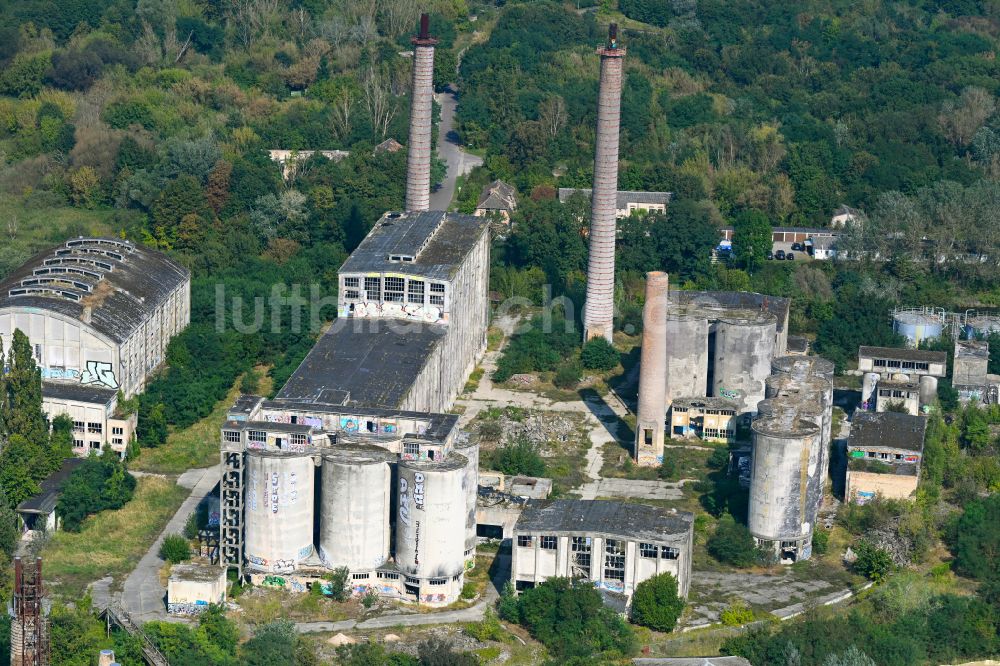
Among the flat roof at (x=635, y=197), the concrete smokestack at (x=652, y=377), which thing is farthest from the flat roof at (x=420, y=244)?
the flat roof at (x=635, y=197)

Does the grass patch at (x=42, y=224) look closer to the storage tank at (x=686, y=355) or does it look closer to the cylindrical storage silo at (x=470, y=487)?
the storage tank at (x=686, y=355)

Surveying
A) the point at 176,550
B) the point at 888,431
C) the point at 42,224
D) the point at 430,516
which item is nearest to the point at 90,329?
the point at 176,550

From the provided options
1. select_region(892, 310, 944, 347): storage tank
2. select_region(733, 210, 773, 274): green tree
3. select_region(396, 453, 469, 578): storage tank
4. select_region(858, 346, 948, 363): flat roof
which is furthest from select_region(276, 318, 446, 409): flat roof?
select_region(733, 210, 773, 274): green tree

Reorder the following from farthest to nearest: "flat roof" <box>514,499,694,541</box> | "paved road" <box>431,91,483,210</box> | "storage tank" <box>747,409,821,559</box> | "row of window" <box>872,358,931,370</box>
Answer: "paved road" <box>431,91,483,210</box>
"row of window" <box>872,358,931,370</box>
"storage tank" <box>747,409,821,559</box>
"flat roof" <box>514,499,694,541</box>

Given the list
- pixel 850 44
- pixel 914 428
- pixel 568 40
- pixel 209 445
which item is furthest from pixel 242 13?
pixel 914 428

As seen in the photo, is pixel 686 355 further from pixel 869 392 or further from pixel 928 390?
pixel 928 390

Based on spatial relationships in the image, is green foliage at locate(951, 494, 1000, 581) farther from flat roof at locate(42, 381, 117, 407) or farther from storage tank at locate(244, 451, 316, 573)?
flat roof at locate(42, 381, 117, 407)
